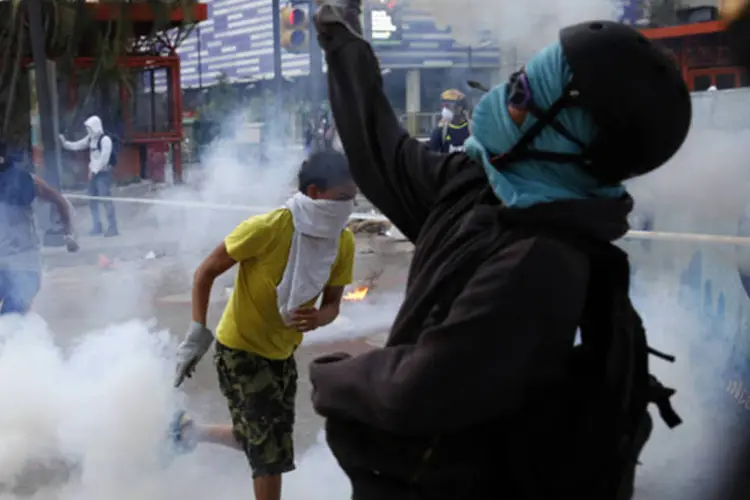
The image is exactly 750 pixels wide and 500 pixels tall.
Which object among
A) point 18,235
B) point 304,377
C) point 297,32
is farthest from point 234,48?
point 304,377

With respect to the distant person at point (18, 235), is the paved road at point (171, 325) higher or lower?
lower

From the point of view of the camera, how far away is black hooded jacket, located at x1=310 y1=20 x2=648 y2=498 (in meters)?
1.30

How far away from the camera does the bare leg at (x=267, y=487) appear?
314cm

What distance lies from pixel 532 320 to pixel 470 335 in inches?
3.4

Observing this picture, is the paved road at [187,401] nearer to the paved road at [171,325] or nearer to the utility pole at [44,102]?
the paved road at [171,325]

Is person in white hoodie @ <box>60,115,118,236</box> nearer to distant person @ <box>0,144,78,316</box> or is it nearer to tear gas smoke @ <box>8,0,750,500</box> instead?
distant person @ <box>0,144,78,316</box>

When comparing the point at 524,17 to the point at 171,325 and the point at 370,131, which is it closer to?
the point at 370,131

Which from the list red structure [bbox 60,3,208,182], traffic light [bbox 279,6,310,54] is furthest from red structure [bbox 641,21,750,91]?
red structure [bbox 60,3,208,182]

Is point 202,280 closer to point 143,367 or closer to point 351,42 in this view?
point 143,367

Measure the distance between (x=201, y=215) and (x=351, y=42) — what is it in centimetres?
936

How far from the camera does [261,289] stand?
315 cm

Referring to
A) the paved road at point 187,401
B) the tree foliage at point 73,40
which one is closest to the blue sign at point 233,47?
the tree foliage at point 73,40

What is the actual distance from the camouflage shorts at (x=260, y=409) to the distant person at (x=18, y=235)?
2.30 meters

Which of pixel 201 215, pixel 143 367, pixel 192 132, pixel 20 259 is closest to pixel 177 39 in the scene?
pixel 192 132
